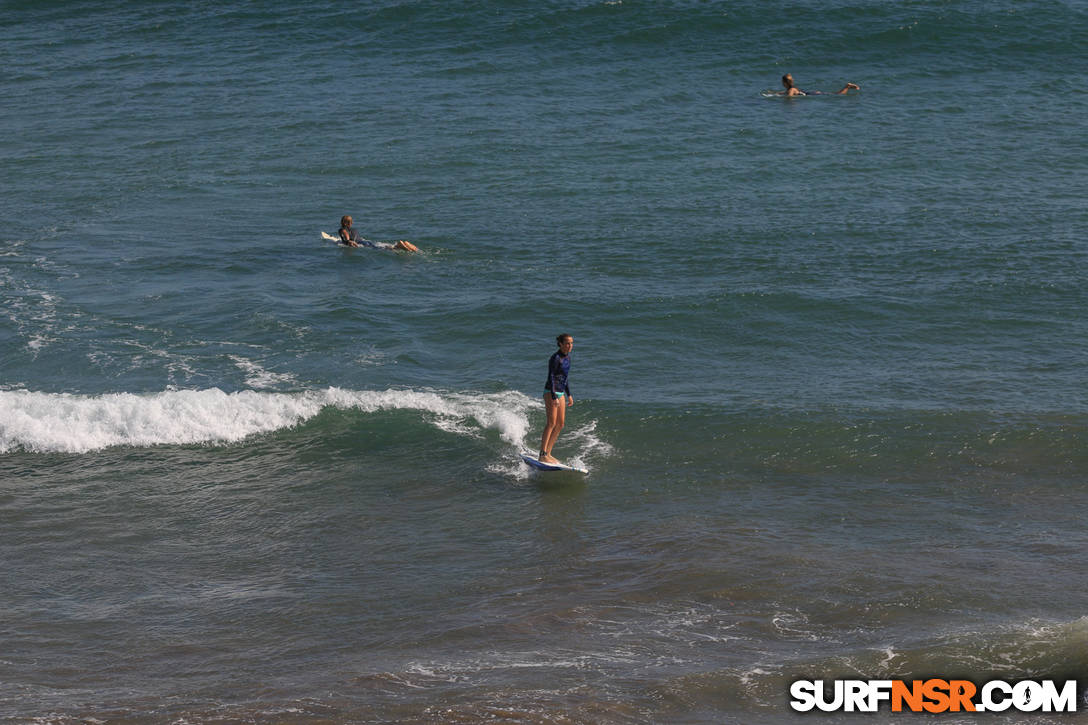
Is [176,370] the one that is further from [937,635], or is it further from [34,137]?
[34,137]

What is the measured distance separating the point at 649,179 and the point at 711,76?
9.33 meters

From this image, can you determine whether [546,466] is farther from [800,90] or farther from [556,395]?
[800,90]

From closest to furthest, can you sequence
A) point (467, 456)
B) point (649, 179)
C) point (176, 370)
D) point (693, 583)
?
1. point (693, 583)
2. point (467, 456)
3. point (176, 370)
4. point (649, 179)

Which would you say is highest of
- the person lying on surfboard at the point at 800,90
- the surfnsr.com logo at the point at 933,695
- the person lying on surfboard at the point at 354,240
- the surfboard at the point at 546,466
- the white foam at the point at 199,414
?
the person lying on surfboard at the point at 800,90

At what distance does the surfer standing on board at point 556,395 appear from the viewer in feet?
50.8

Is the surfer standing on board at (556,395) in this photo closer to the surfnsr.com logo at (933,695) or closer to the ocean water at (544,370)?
the ocean water at (544,370)

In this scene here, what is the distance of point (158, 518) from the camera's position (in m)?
15.2

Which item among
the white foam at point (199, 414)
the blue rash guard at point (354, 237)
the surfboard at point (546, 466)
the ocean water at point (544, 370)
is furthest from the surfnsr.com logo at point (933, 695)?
the blue rash guard at point (354, 237)

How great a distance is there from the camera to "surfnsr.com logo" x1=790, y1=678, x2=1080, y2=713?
33.1 ft

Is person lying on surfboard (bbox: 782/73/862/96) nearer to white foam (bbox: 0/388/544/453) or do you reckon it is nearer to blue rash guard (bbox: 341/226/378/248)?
blue rash guard (bbox: 341/226/378/248)

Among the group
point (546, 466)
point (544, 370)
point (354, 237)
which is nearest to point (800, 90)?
point (354, 237)

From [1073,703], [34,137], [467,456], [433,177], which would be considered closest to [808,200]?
[433,177]

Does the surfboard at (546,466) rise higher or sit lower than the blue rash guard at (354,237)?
lower

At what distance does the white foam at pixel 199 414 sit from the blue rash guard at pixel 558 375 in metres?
1.73
